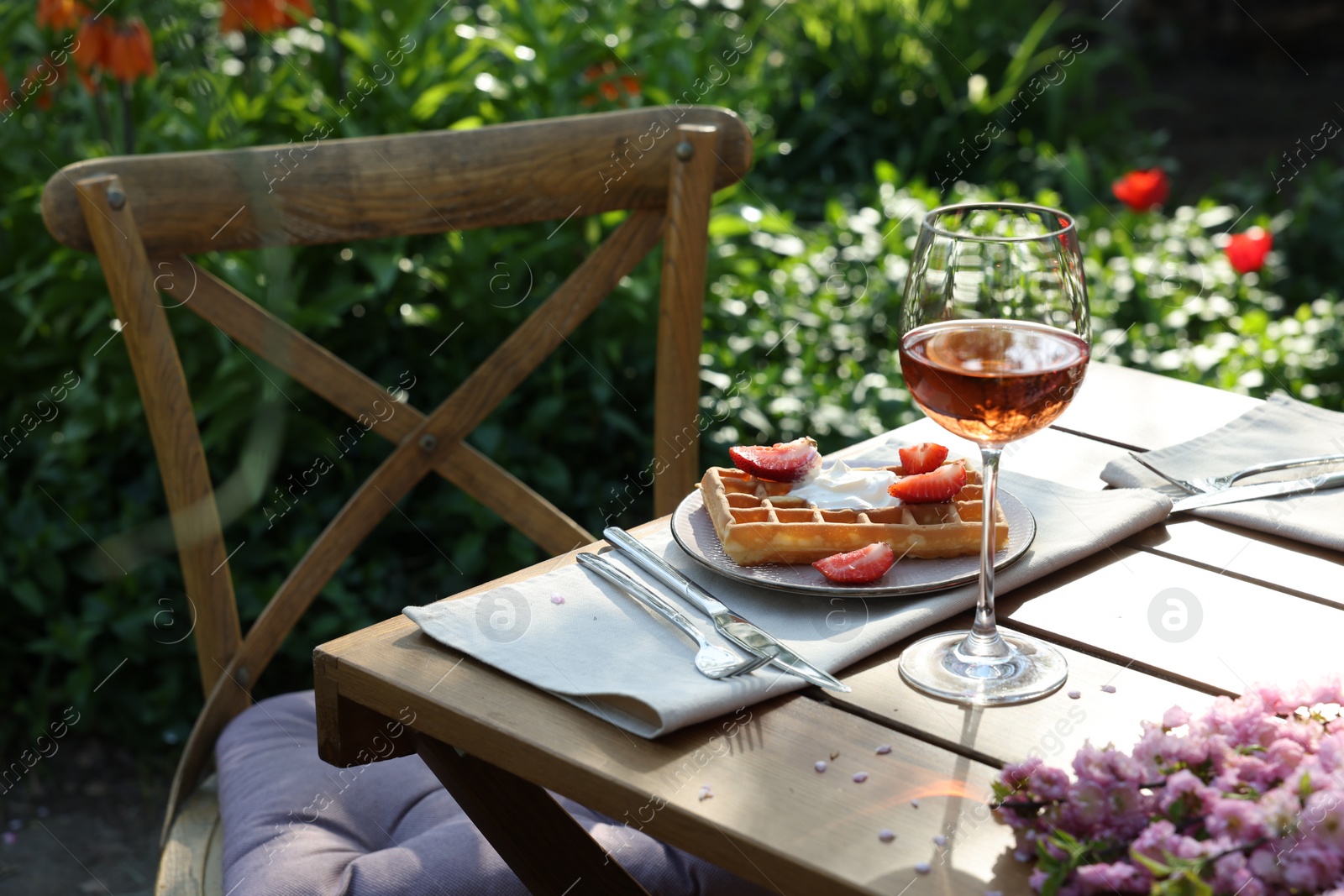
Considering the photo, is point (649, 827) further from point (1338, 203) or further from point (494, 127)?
point (1338, 203)

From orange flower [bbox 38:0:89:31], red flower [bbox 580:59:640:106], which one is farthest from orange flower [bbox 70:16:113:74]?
red flower [bbox 580:59:640:106]

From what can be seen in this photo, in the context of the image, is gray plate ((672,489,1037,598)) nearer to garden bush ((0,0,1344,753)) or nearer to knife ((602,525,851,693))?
knife ((602,525,851,693))

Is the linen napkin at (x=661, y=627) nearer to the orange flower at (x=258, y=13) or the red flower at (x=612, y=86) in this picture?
the orange flower at (x=258, y=13)

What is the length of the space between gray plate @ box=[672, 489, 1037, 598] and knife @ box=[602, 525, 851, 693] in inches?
1.1

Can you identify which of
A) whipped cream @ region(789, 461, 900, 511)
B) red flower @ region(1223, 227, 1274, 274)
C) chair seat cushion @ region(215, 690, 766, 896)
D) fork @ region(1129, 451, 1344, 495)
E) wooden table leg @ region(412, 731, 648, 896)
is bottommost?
chair seat cushion @ region(215, 690, 766, 896)

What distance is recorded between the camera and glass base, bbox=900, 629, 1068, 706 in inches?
38.3

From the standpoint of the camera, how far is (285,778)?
1.49m

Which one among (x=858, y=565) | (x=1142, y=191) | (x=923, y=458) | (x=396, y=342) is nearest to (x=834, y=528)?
(x=858, y=565)

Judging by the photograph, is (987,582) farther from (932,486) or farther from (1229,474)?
(1229,474)

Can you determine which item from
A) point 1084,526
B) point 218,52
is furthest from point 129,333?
point 218,52

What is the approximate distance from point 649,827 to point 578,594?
278 millimetres

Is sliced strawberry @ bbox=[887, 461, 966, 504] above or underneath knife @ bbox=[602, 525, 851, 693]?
above

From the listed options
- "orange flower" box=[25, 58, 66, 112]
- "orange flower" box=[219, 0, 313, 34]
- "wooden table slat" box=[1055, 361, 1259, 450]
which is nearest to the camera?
"wooden table slat" box=[1055, 361, 1259, 450]

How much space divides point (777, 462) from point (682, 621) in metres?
0.24
